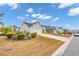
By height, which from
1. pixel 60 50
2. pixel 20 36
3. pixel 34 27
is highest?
pixel 34 27

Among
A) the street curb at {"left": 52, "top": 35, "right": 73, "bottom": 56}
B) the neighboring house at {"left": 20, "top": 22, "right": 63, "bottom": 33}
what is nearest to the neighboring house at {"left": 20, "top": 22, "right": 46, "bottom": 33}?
the neighboring house at {"left": 20, "top": 22, "right": 63, "bottom": 33}

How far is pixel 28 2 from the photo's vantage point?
224cm

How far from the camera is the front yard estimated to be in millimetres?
2221

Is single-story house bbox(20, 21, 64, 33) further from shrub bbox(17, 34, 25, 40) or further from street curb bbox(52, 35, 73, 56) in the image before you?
street curb bbox(52, 35, 73, 56)

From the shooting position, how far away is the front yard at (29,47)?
2221 mm

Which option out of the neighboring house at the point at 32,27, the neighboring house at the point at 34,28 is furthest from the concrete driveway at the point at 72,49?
the neighboring house at the point at 32,27

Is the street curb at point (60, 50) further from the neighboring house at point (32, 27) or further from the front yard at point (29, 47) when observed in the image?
the neighboring house at point (32, 27)

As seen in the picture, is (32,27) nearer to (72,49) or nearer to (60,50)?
(60,50)

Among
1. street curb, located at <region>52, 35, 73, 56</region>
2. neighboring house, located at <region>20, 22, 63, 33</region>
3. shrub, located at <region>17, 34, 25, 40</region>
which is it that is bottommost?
street curb, located at <region>52, 35, 73, 56</region>

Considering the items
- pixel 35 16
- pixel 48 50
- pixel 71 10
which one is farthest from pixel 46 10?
pixel 48 50

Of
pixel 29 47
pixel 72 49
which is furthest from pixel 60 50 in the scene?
pixel 29 47

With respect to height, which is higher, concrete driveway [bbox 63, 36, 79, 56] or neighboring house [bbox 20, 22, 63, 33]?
neighboring house [bbox 20, 22, 63, 33]

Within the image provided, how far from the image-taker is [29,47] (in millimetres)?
2258

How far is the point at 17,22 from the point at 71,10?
63 centimetres
